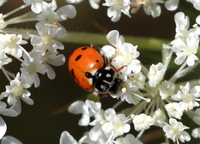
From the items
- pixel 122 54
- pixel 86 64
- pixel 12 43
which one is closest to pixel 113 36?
pixel 122 54

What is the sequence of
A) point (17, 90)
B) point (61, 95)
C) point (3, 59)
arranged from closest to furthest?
point (3, 59) → point (17, 90) → point (61, 95)

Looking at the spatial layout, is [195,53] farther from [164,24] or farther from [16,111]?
[164,24]

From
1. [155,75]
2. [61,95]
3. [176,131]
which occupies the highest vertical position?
[155,75]

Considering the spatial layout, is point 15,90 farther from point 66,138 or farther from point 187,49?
point 187,49

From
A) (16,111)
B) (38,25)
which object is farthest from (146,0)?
(16,111)

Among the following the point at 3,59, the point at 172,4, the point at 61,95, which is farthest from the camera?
the point at 61,95

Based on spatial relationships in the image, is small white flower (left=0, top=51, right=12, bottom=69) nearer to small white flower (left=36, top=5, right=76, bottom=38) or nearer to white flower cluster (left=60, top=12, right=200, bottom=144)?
small white flower (left=36, top=5, right=76, bottom=38)

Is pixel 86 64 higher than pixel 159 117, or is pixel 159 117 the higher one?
pixel 86 64

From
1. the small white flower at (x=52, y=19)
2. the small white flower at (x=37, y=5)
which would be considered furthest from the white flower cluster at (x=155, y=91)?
the small white flower at (x=37, y=5)
